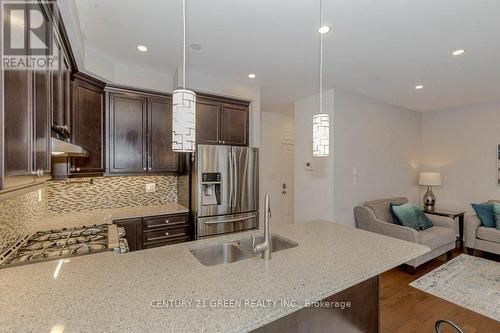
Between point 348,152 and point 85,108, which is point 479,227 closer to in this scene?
point 348,152

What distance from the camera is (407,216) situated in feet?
12.2

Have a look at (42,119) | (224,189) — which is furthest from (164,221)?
(42,119)

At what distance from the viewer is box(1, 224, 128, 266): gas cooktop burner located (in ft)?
5.33

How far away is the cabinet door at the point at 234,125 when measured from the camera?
328cm

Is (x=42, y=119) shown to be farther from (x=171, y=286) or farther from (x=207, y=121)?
(x=207, y=121)

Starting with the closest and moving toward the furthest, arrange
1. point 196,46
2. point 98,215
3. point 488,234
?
point 196,46, point 98,215, point 488,234

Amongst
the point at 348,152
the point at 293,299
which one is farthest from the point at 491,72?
the point at 293,299

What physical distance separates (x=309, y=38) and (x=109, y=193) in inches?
112

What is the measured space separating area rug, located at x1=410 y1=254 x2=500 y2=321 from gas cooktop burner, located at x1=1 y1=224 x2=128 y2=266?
342cm

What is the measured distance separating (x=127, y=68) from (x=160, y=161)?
114 cm

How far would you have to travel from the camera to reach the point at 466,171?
459cm

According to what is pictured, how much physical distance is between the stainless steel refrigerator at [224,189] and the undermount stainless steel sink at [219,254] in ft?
3.69

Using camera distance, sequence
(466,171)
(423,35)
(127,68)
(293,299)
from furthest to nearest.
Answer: (466,171)
(127,68)
(423,35)
(293,299)

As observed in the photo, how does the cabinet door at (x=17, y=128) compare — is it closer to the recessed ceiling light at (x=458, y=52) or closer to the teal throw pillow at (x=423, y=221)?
the recessed ceiling light at (x=458, y=52)
